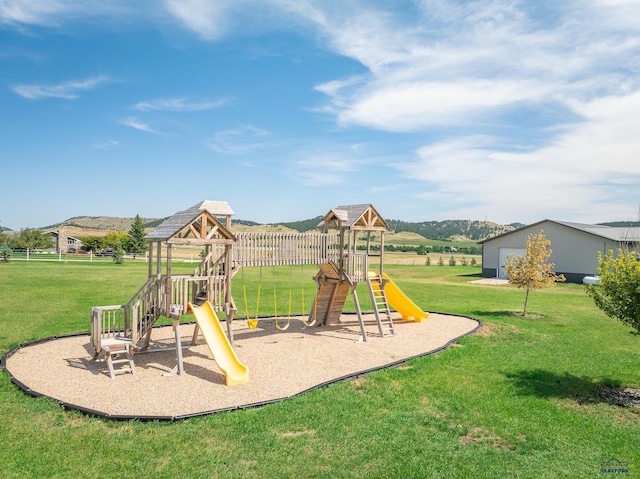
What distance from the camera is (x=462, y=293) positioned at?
2836cm

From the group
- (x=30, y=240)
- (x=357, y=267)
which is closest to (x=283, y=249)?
(x=357, y=267)

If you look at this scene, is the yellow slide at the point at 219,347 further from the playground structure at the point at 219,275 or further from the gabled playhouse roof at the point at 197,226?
the gabled playhouse roof at the point at 197,226

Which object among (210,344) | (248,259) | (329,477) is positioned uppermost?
(248,259)

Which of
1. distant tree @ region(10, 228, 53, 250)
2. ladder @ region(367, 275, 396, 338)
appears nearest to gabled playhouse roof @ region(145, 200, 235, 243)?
ladder @ region(367, 275, 396, 338)

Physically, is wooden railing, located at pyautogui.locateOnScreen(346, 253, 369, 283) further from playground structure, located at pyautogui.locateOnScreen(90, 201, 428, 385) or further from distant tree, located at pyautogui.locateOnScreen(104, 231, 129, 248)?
distant tree, located at pyautogui.locateOnScreen(104, 231, 129, 248)

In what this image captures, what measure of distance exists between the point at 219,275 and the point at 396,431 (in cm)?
705

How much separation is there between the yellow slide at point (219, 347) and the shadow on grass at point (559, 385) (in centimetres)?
583

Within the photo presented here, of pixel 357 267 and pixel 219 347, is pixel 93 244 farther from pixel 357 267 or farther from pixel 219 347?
pixel 219 347

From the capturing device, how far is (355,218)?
52.5 feet

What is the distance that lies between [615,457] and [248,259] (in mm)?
9643

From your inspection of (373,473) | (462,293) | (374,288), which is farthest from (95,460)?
(462,293)

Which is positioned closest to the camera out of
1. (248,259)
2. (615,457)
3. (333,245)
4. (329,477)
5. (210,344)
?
(329,477)

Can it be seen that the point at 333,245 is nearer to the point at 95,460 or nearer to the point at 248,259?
the point at 248,259

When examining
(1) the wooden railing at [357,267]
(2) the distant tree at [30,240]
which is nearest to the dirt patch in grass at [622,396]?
(1) the wooden railing at [357,267]
